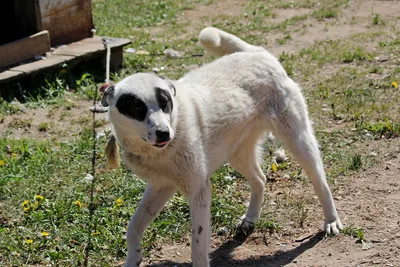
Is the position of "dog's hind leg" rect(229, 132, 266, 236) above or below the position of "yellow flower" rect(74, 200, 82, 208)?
above

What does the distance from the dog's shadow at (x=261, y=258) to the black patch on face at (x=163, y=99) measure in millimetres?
1267

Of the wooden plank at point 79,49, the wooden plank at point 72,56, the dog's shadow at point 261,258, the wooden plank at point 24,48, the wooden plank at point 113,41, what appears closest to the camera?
the dog's shadow at point 261,258

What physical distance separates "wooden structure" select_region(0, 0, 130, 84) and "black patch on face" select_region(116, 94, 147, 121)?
3.97m

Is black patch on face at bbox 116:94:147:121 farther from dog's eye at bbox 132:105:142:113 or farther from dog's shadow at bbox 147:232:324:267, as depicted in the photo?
dog's shadow at bbox 147:232:324:267

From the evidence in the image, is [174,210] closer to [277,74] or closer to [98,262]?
[98,262]

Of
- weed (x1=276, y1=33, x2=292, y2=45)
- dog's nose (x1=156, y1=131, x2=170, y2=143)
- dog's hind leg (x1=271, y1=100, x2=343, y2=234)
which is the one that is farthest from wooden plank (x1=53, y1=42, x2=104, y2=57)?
dog's nose (x1=156, y1=131, x2=170, y2=143)

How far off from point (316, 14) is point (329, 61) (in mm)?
2290

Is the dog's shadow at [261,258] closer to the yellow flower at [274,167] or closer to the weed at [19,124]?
the yellow flower at [274,167]

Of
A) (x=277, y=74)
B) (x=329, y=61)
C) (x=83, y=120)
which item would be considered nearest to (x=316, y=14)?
(x=329, y=61)

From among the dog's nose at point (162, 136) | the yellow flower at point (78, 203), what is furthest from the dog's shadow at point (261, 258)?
the dog's nose at point (162, 136)

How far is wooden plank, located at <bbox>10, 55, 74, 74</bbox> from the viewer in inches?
311

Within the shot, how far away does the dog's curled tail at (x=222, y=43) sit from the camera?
5.22 metres

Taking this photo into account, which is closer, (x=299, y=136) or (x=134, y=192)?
(x=299, y=136)

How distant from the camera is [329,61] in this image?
8.62 meters
